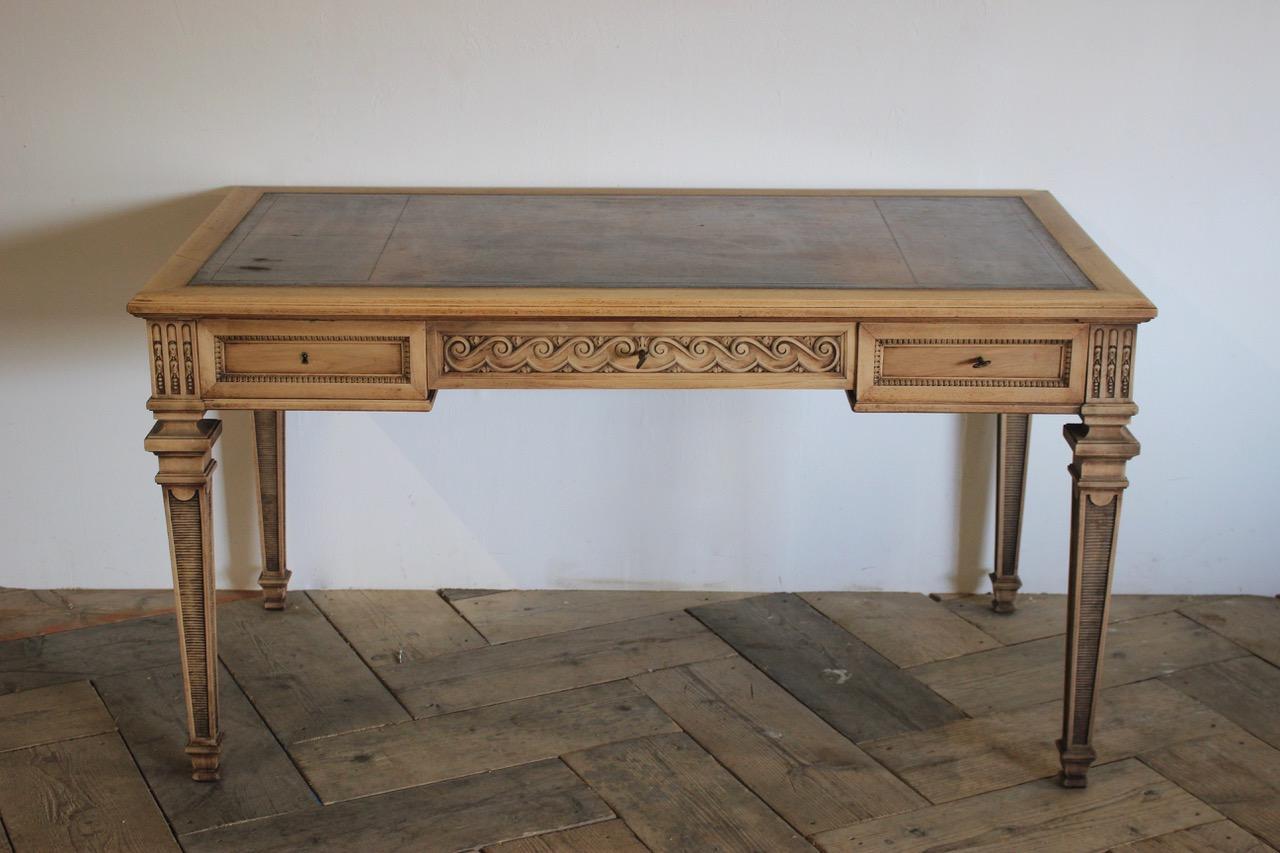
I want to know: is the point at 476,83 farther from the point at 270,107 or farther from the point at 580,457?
the point at 580,457

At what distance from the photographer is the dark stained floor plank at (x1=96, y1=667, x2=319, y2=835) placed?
86.6 inches

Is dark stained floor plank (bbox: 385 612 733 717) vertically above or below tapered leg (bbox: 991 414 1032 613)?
below

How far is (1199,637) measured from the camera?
2750 millimetres

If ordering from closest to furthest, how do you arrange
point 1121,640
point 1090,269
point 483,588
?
point 1090,269 → point 1121,640 → point 483,588

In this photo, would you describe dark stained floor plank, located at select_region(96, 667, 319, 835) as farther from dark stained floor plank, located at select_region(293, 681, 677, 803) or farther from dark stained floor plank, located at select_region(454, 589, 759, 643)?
dark stained floor plank, located at select_region(454, 589, 759, 643)

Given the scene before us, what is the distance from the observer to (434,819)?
7.09 ft

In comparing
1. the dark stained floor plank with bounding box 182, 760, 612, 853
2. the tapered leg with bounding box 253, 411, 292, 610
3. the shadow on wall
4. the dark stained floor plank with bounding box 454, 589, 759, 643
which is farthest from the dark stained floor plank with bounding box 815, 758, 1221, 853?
the shadow on wall

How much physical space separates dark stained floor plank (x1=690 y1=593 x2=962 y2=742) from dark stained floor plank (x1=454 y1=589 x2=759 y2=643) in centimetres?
7

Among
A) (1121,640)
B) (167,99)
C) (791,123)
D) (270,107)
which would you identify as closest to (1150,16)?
(791,123)

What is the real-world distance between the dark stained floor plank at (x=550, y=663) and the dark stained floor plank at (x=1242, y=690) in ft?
2.79

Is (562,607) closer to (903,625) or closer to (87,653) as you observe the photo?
(903,625)

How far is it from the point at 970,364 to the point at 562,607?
1.11 m

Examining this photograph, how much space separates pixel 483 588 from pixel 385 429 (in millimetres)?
391

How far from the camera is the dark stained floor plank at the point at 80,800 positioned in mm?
2113
